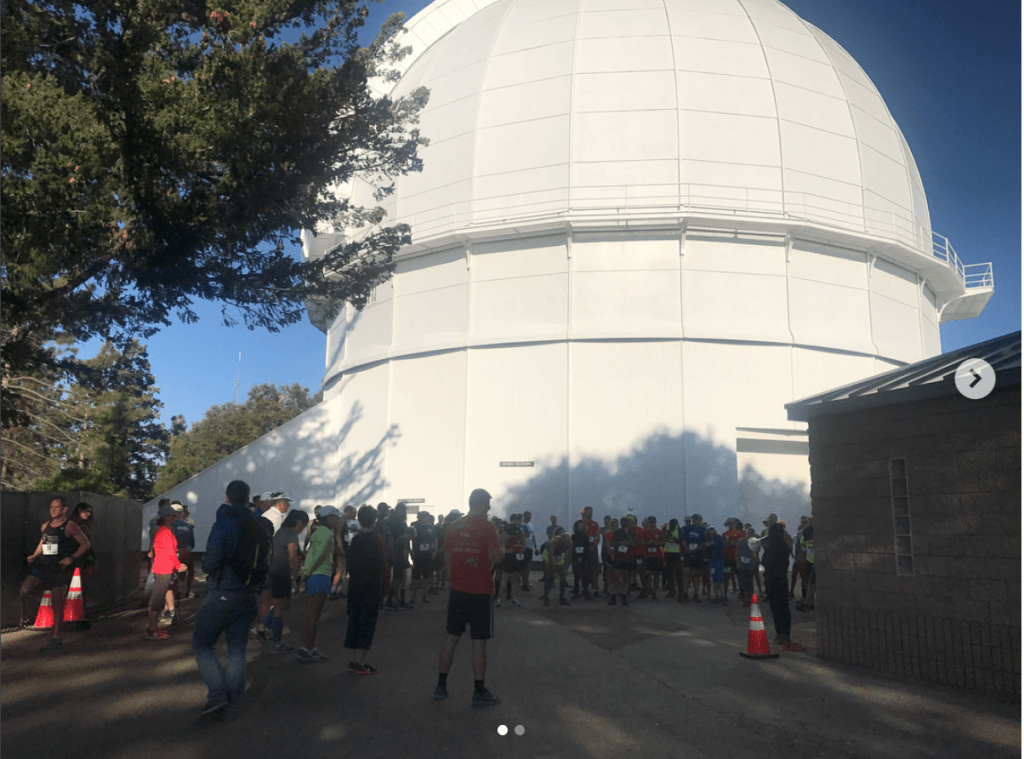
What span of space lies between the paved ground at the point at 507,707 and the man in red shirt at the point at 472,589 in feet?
1.18

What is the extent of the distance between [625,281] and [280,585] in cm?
1603

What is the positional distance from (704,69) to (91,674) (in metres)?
23.2

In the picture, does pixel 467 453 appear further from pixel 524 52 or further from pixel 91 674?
pixel 91 674

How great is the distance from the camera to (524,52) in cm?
2536

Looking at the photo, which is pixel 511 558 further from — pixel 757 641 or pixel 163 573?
pixel 163 573

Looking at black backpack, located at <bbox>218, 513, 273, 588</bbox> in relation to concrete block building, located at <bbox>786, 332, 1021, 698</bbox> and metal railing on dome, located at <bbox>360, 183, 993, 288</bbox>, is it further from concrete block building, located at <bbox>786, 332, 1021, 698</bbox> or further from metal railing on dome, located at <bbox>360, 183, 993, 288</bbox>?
metal railing on dome, located at <bbox>360, 183, 993, 288</bbox>

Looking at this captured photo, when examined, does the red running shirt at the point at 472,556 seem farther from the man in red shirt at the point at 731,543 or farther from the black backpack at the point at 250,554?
the man in red shirt at the point at 731,543

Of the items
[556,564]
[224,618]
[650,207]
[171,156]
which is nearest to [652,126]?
[650,207]

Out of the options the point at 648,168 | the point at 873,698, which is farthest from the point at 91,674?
the point at 648,168


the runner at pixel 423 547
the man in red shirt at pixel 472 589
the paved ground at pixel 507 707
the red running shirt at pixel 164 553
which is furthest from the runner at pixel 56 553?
the runner at pixel 423 547

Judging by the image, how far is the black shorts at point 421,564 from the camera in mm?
13664

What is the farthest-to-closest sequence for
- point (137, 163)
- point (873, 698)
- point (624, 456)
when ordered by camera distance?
point (624, 456), point (137, 163), point (873, 698)

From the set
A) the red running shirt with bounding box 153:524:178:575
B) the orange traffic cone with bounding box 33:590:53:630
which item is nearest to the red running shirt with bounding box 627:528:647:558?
the red running shirt with bounding box 153:524:178:575

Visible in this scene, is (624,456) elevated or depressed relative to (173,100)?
depressed
